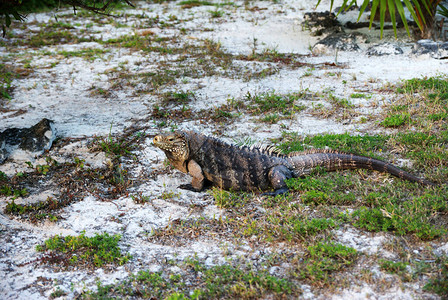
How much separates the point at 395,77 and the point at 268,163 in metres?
5.02

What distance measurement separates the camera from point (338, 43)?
36.3 feet

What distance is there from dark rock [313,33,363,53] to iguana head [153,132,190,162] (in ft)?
22.7

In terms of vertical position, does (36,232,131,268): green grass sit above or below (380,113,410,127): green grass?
below

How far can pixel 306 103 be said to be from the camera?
8023mm

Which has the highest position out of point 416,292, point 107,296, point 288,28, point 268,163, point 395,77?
point 288,28

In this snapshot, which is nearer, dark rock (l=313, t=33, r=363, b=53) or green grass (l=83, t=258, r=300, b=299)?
green grass (l=83, t=258, r=300, b=299)

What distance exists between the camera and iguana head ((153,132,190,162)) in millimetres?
5281

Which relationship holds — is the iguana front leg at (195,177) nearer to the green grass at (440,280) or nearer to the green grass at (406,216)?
the green grass at (406,216)

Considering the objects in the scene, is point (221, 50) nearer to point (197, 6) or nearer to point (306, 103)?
point (306, 103)

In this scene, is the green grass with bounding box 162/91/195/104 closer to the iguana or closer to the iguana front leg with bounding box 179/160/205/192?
the iguana

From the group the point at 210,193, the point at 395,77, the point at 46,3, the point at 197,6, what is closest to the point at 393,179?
the point at 210,193

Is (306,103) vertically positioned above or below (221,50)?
below

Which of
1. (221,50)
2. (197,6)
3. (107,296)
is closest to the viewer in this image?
(107,296)

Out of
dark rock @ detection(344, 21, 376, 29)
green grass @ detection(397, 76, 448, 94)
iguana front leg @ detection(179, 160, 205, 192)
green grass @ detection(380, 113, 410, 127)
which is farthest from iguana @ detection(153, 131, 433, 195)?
dark rock @ detection(344, 21, 376, 29)
